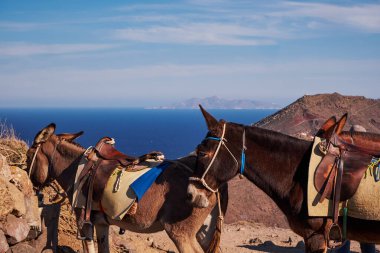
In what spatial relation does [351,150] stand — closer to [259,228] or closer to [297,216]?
[297,216]

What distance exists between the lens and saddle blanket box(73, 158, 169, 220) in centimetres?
614

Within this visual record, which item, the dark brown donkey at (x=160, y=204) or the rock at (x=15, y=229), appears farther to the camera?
the rock at (x=15, y=229)

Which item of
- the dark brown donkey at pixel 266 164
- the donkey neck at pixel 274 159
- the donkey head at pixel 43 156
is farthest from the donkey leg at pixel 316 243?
the donkey head at pixel 43 156

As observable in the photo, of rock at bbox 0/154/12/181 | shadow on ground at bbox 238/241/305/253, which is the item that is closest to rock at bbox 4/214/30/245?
rock at bbox 0/154/12/181

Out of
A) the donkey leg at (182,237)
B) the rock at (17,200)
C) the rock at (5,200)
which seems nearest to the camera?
the donkey leg at (182,237)

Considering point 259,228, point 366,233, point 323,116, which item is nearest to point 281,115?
point 323,116

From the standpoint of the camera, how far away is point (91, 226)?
21.4ft

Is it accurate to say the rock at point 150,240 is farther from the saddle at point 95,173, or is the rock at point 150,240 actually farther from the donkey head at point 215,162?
the donkey head at point 215,162

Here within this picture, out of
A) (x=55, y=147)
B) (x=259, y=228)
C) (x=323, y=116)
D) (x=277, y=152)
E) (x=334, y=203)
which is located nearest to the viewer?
(x=334, y=203)

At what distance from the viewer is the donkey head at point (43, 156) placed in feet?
22.7

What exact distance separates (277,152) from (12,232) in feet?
13.3

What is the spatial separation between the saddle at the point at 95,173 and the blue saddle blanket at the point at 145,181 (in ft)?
0.75

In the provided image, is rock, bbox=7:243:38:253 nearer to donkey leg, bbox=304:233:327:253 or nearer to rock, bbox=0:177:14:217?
rock, bbox=0:177:14:217

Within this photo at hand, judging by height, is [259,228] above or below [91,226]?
below
